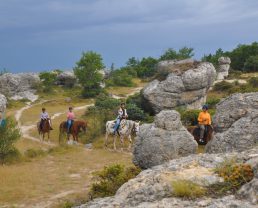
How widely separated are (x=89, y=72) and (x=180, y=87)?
26402 mm

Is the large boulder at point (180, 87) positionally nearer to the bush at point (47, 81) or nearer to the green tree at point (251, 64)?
the bush at point (47, 81)

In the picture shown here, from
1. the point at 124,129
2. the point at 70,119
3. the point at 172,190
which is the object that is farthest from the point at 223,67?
the point at 172,190

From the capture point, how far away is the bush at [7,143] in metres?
26.2

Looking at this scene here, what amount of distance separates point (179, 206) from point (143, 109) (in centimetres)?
3419

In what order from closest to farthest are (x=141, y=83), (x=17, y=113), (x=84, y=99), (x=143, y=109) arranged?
(x=143, y=109)
(x=17, y=113)
(x=84, y=99)
(x=141, y=83)

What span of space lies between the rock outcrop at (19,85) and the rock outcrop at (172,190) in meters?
55.9

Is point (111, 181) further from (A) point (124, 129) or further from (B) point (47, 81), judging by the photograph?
(B) point (47, 81)

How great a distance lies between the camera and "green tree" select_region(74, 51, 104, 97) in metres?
62.5

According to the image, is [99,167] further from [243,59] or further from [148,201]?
[243,59]

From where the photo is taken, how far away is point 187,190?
7.84 m

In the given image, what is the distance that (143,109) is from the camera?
4169 centimetres

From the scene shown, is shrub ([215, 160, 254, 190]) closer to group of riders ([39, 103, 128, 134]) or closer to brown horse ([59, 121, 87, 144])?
group of riders ([39, 103, 128, 134])

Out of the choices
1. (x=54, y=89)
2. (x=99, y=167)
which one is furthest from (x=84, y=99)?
(x=99, y=167)

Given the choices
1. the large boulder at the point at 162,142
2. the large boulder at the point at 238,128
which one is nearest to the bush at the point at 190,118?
the large boulder at the point at 238,128
